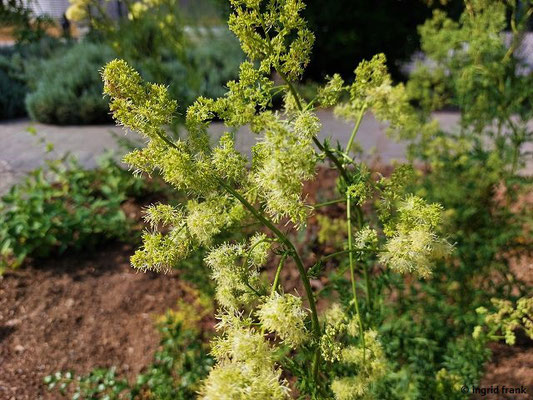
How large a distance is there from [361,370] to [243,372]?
1.60ft

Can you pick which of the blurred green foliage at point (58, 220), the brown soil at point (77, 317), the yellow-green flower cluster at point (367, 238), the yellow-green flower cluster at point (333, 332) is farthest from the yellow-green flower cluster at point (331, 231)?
the yellow-green flower cluster at point (367, 238)

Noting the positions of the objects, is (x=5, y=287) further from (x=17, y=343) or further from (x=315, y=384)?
(x=315, y=384)

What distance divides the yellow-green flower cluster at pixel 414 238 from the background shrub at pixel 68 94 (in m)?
6.02

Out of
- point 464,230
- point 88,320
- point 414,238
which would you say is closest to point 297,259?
point 414,238

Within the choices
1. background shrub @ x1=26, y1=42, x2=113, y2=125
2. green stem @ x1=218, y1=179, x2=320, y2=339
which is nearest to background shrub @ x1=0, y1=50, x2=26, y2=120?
background shrub @ x1=26, y1=42, x2=113, y2=125

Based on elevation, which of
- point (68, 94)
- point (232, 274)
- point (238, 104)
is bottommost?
point (68, 94)

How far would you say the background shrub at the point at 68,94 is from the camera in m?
6.67

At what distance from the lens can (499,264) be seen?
7.49 ft

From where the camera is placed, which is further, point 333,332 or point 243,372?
point 333,332

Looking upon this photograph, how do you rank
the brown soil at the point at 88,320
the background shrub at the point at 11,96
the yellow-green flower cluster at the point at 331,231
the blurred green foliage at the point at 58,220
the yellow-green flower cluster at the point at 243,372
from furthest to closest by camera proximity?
the background shrub at the point at 11,96 < the blurred green foliage at the point at 58,220 < the yellow-green flower cluster at the point at 331,231 < the brown soil at the point at 88,320 < the yellow-green flower cluster at the point at 243,372

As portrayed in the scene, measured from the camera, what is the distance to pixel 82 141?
603 centimetres

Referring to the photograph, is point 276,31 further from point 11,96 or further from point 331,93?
point 11,96

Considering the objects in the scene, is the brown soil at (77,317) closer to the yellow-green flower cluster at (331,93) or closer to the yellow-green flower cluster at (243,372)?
the yellow-green flower cluster at (243,372)

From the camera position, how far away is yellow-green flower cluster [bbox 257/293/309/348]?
1021mm
